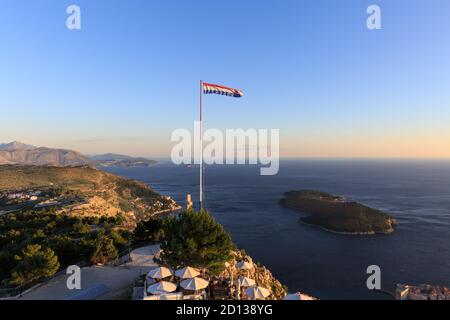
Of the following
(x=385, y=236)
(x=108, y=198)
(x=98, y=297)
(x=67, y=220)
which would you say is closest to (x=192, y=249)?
(x=98, y=297)

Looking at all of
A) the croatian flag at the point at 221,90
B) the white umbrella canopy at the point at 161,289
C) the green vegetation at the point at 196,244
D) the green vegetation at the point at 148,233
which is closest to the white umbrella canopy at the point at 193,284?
the white umbrella canopy at the point at 161,289

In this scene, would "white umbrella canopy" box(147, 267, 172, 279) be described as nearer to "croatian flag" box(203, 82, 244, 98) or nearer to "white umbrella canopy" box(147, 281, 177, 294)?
"white umbrella canopy" box(147, 281, 177, 294)

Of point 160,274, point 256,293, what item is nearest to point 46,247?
point 160,274

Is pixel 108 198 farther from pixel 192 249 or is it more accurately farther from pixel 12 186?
pixel 192 249

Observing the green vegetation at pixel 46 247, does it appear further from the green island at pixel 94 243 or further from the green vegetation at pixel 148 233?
the green vegetation at pixel 148 233

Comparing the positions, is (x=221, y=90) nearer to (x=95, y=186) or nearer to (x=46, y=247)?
(x=46, y=247)

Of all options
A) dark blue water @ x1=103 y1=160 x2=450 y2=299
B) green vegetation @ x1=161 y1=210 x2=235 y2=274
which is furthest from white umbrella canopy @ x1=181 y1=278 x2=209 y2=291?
dark blue water @ x1=103 y1=160 x2=450 y2=299

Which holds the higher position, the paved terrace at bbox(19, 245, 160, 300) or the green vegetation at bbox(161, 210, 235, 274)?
the green vegetation at bbox(161, 210, 235, 274)
